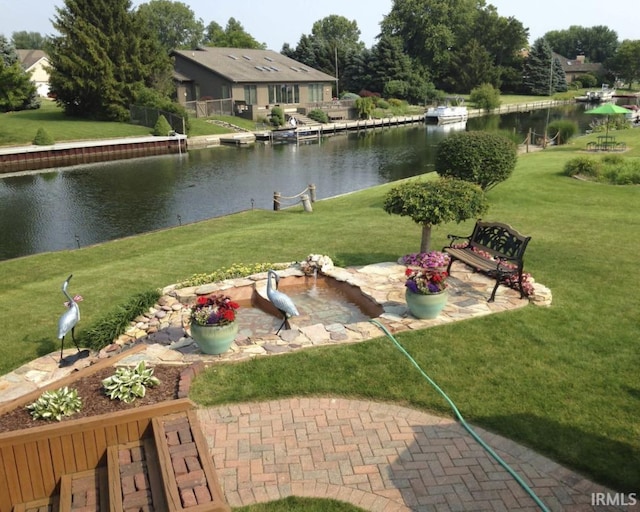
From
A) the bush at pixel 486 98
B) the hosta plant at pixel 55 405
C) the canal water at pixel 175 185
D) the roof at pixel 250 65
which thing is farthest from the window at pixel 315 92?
the hosta plant at pixel 55 405

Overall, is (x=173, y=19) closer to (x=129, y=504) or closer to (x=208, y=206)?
(x=208, y=206)

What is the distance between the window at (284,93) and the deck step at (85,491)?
183 ft

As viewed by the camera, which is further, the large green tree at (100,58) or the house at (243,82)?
the house at (243,82)

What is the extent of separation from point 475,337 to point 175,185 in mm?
23874

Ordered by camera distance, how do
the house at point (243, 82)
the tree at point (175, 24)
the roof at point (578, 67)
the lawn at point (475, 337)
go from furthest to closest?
the roof at point (578, 67) → the tree at point (175, 24) → the house at point (243, 82) → the lawn at point (475, 337)

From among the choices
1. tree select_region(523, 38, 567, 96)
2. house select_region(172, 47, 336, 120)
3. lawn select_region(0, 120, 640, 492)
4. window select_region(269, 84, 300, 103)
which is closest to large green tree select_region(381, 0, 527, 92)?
tree select_region(523, 38, 567, 96)

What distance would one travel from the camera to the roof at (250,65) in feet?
181

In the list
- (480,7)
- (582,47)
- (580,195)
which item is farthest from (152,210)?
(582,47)

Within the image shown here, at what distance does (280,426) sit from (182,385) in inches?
53.4

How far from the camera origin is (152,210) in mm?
23328

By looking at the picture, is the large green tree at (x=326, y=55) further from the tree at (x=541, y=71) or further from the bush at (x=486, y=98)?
the tree at (x=541, y=71)

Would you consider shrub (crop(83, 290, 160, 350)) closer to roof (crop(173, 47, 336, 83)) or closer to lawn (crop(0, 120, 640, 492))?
lawn (crop(0, 120, 640, 492))

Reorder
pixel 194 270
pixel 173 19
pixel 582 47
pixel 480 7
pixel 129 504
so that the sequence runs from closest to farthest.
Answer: pixel 129 504 → pixel 194 270 → pixel 480 7 → pixel 173 19 → pixel 582 47

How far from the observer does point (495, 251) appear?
941 centimetres
